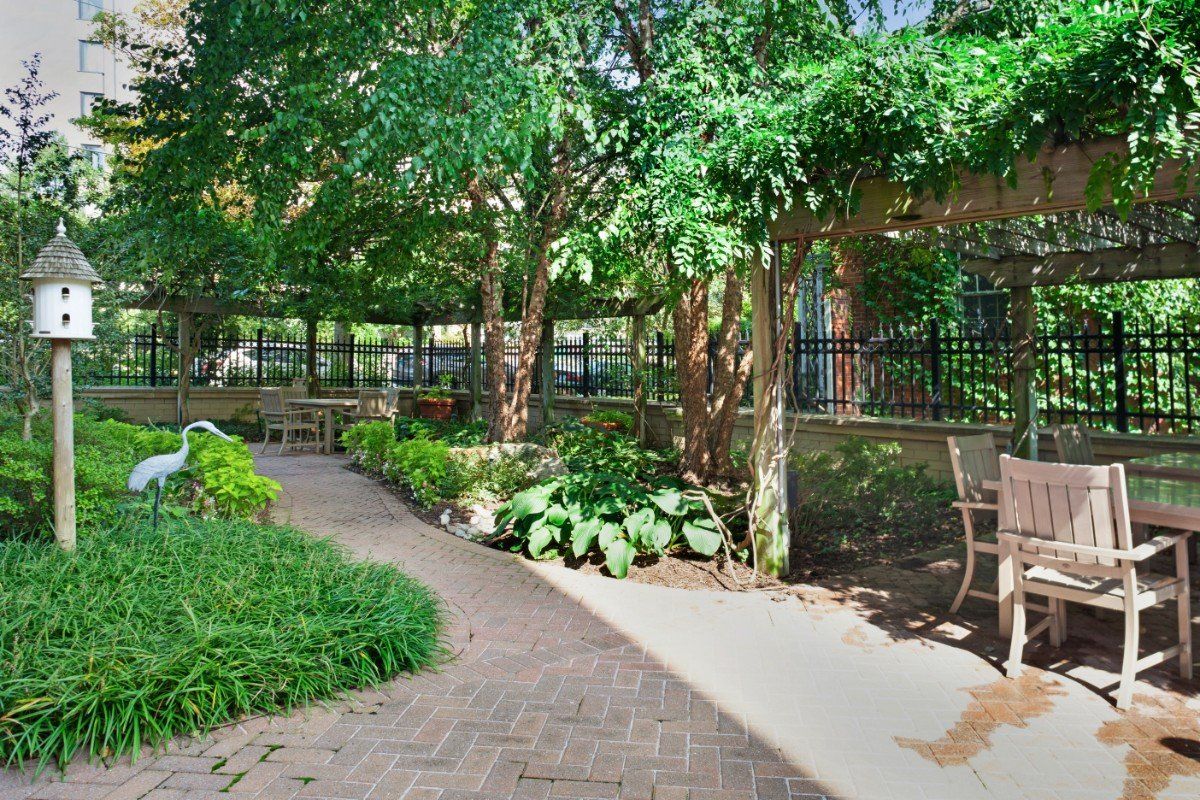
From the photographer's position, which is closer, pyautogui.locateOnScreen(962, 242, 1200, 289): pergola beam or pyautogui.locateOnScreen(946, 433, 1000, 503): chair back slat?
pyautogui.locateOnScreen(946, 433, 1000, 503): chair back slat

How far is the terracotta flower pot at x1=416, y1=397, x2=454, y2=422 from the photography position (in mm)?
15609

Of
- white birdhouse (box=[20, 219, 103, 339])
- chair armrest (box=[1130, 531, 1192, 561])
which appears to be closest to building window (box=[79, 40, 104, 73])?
white birdhouse (box=[20, 219, 103, 339])

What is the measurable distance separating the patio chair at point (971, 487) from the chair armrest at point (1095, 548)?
1.31 feet

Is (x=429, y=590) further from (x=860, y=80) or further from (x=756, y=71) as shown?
(x=756, y=71)

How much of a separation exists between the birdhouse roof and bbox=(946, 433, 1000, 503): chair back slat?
5.19m

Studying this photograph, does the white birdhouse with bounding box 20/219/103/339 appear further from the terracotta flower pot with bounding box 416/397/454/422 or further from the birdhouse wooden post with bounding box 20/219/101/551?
the terracotta flower pot with bounding box 416/397/454/422

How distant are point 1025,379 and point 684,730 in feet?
19.7

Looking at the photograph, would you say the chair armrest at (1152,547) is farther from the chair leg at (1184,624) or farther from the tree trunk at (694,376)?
the tree trunk at (694,376)

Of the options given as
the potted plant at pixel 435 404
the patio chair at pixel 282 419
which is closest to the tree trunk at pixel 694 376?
the patio chair at pixel 282 419

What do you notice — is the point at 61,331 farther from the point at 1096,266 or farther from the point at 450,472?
the point at 1096,266

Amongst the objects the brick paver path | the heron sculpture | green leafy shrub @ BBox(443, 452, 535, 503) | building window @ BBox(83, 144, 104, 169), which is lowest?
the brick paver path

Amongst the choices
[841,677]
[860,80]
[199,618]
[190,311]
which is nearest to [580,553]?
[841,677]

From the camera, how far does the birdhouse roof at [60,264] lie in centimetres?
431

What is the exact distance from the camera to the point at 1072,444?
6117 millimetres
